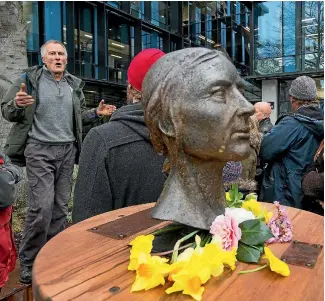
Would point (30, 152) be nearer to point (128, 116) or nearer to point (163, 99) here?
point (128, 116)

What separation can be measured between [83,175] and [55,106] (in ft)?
5.49

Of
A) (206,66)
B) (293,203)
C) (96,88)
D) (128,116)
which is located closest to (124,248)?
(206,66)

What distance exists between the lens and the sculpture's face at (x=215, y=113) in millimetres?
1344

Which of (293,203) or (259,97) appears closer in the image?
(293,203)

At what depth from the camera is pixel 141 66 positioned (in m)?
2.08

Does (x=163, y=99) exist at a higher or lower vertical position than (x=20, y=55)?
lower

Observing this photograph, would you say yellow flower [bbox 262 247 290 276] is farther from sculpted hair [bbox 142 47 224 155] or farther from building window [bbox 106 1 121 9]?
building window [bbox 106 1 121 9]

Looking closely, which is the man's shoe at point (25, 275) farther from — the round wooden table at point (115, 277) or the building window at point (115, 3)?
the building window at point (115, 3)

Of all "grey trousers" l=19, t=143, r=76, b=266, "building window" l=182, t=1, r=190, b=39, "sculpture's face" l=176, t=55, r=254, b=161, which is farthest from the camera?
"building window" l=182, t=1, r=190, b=39

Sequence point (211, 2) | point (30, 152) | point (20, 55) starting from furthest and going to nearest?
point (211, 2) → point (20, 55) → point (30, 152)

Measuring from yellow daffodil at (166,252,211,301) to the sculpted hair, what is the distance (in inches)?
17.9

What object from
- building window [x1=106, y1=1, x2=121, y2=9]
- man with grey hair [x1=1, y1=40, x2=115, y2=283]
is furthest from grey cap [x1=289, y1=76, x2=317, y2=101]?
building window [x1=106, y1=1, x2=121, y2=9]

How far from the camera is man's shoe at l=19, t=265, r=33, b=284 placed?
3160mm

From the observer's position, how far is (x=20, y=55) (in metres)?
4.72
